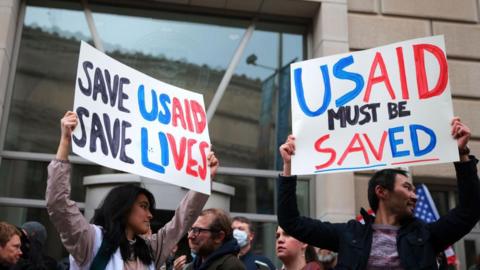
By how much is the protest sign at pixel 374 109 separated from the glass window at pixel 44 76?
433 centimetres

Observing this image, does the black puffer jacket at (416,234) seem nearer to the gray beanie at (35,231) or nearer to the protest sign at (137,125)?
the protest sign at (137,125)

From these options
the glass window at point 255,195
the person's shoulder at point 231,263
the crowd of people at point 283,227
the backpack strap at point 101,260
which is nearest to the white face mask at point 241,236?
the crowd of people at point 283,227

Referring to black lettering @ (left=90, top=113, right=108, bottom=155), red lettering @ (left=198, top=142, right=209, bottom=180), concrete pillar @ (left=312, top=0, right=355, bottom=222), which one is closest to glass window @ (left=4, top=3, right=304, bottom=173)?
concrete pillar @ (left=312, top=0, right=355, bottom=222)

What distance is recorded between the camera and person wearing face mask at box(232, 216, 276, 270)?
508 cm

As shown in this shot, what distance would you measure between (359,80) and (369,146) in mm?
498

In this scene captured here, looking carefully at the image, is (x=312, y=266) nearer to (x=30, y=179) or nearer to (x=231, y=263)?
(x=231, y=263)

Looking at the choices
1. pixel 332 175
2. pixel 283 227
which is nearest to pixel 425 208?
pixel 332 175

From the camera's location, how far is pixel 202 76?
8062 mm

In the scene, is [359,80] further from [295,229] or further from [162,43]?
[162,43]

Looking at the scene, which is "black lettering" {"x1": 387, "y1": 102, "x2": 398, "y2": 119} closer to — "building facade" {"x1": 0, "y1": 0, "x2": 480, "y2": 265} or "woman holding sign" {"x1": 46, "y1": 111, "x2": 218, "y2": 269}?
"woman holding sign" {"x1": 46, "y1": 111, "x2": 218, "y2": 269}

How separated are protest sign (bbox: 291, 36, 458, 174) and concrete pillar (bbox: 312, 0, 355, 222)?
10.9 feet

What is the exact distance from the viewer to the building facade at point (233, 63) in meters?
7.37

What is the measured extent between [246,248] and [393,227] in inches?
85.7

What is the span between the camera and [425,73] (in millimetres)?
3924
